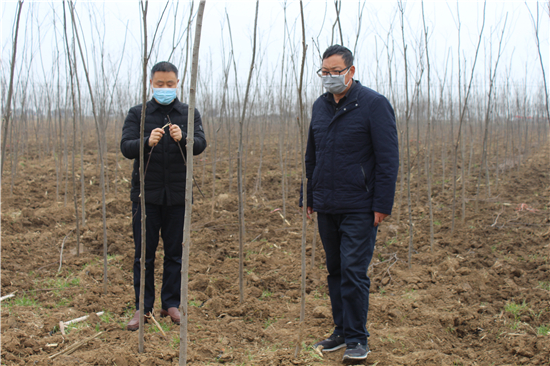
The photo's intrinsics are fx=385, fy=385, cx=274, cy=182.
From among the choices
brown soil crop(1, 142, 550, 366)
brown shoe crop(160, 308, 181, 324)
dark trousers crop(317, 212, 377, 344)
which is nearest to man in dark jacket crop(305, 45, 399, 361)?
dark trousers crop(317, 212, 377, 344)

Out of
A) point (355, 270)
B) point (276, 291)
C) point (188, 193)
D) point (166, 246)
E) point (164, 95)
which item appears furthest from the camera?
point (276, 291)

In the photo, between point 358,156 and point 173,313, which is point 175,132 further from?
point 173,313

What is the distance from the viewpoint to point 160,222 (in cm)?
227

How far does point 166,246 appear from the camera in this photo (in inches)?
89.8

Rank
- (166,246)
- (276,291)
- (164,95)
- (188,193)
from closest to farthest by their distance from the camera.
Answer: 1. (188,193)
2. (164,95)
3. (166,246)
4. (276,291)

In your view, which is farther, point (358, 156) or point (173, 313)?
point (173, 313)

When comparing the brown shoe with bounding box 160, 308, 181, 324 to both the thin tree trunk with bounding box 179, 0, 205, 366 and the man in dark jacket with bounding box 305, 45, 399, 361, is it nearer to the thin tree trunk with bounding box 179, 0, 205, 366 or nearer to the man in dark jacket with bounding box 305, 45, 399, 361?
the man in dark jacket with bounding box 305, 45, 399, 361

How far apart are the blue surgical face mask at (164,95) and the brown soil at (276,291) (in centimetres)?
129

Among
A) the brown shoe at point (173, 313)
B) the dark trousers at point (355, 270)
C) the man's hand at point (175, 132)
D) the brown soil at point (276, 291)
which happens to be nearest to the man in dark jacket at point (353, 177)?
the dark trousers at point (355, 270)

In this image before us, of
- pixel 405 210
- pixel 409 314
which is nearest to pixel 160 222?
pixel 409 314

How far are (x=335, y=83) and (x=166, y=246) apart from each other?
4.38ft

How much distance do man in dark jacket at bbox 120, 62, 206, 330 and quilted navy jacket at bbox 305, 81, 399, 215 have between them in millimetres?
714

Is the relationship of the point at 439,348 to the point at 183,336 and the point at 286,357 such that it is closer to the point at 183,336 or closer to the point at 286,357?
the point at 286,357

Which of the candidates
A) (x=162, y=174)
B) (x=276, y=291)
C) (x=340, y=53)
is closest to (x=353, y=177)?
(x=340, y=53)
